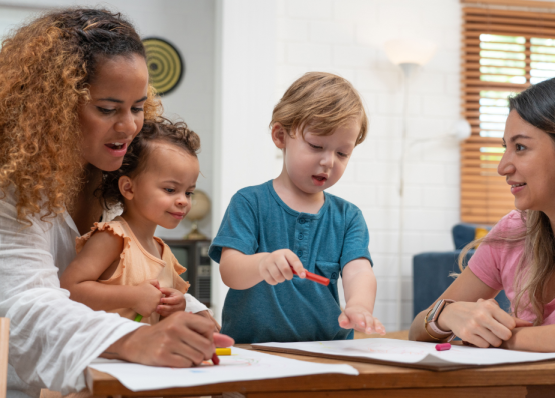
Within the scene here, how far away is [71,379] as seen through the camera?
0.68 metres

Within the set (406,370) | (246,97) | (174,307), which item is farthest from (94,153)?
(246,97)

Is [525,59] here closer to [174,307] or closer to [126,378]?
[174,307]

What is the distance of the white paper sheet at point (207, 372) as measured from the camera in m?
0.57

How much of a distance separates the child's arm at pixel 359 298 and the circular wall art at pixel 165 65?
12.8 feet

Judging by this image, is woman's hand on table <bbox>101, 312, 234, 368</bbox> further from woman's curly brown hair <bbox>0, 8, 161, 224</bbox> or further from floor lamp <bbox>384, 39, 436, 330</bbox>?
floor lamp <bbox>384, 39, 436, 330</bbox>

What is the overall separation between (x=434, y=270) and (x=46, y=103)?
278 centimetres

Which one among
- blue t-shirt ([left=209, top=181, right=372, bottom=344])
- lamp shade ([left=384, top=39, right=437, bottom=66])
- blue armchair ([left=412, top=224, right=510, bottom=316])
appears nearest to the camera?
blue t-shirt ([left=209, top=181, right=372, bottom=344])

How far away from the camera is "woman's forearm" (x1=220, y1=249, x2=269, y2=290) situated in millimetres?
999

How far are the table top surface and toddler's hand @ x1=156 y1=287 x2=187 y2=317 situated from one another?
362 millimetres

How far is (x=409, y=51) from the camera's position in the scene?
11.8 ft

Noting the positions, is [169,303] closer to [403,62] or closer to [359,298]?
[359,298]

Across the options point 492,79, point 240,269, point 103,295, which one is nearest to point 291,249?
point 240,269

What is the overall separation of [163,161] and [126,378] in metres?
0.66

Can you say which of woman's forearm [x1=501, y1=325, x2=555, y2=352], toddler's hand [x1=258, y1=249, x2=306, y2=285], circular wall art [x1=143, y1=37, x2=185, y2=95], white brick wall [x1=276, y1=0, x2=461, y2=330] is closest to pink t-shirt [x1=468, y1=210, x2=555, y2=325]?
woman's forearm [x1=501, y1=325, x2=555, y2=352]
